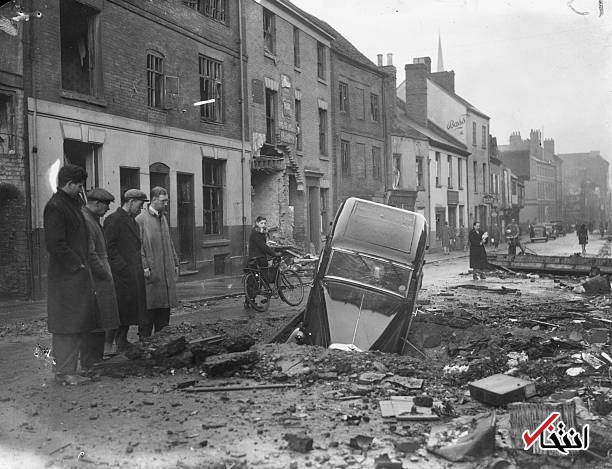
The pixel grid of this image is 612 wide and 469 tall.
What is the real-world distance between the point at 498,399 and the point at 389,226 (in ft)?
12.2

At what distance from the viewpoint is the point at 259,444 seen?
444cm

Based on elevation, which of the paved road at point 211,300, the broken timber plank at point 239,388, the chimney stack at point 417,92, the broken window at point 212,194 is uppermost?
the chimney stack at point 417,92

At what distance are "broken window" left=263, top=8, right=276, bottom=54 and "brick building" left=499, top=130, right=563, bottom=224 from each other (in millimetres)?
57328

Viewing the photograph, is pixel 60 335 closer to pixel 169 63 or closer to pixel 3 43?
pixel 3 43

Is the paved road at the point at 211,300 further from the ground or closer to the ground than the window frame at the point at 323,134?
closer to the ground

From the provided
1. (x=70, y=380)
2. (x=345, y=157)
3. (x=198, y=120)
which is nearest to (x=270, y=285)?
(x=70, y=380)

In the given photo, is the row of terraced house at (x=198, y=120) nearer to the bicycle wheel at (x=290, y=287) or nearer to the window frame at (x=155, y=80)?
the window frame at (x=155, y=80)

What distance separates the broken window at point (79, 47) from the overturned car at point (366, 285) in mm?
9172

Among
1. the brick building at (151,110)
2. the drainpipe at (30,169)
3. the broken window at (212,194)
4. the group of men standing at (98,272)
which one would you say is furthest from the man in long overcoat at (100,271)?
the broken window at (212,194)

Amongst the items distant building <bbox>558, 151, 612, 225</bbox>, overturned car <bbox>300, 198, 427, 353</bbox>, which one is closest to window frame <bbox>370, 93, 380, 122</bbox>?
overturned car <bbox>300, 198, 427, 353</bbox>

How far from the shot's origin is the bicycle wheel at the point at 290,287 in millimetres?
12344

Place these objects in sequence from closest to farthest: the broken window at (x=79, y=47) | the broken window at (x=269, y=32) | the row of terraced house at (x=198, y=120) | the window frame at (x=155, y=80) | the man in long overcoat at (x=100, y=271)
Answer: the man in long overcoat at (x=100, y=271) → the row of terraced house at (x=198, y=120) → the broken window at (x=79, y=47) → the window frame at (x=155, y=80) → the broken window at (x=269, y=32)

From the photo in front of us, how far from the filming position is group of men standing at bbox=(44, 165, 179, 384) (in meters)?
6.21

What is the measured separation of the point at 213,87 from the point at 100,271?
14363 mm
